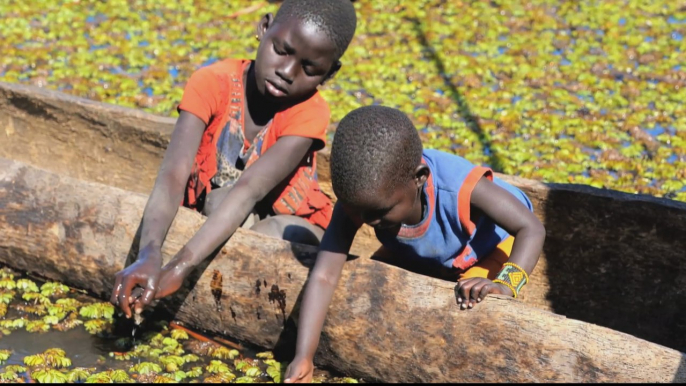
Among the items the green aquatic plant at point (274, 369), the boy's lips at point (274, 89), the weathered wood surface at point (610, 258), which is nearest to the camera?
the green aquatic plant at point (274, 369)

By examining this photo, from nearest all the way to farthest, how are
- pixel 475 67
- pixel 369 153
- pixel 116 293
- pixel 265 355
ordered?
pixel 369 153 → pixel 116 293 → pixel 265 355 → pixel 475 67

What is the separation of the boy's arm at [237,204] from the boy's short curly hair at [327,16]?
45 centimetres

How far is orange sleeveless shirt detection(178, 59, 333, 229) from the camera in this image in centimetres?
362

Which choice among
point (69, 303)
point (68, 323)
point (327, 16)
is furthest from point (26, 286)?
point (327, 16)

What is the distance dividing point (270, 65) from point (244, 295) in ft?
3.05

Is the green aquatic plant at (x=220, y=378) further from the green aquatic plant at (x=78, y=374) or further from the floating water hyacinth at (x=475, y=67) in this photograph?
the floating water hyacinth at (x=475, y=67)

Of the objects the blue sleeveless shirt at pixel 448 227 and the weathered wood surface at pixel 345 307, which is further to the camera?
the blue sleeveless shirt at pixel 448 227

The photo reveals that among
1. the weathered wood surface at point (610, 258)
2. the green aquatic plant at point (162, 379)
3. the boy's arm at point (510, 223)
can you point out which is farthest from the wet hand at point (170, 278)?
the weathered wood surface at point (610, 258)

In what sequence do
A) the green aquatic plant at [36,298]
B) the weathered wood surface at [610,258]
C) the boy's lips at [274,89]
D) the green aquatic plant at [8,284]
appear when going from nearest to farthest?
the boy's lips at [274,89]
the weathered wood surface at [610,258]
the green aquatic plant at [36,298]
the green aquatic plant at [8,284]

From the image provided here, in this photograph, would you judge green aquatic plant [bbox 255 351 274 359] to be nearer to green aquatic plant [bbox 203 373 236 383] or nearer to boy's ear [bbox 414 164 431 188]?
green aquatic plant [bbox 203 373 236 383]

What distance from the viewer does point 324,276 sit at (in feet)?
10.0

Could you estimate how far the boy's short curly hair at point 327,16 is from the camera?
3438mm

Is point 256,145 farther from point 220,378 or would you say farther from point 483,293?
point 483,293

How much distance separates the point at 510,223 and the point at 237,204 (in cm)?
106
